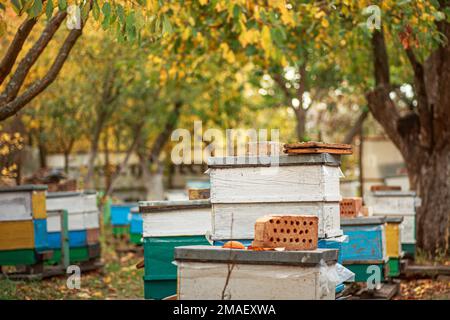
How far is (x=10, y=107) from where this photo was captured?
30.0ft

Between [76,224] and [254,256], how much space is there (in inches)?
339

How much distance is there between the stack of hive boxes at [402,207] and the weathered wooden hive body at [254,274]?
7.74m

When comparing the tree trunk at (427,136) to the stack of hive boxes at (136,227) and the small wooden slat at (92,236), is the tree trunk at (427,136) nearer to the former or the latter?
the stack of hive boxes at (136,227)

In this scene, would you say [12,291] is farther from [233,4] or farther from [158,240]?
[233,4]

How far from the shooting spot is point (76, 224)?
1372cm

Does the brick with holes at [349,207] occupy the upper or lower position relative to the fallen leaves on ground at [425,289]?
upper

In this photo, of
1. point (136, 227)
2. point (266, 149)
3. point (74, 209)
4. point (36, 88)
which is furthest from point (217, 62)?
point (266, 149)

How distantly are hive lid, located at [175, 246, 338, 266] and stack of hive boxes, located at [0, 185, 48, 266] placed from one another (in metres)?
6.28

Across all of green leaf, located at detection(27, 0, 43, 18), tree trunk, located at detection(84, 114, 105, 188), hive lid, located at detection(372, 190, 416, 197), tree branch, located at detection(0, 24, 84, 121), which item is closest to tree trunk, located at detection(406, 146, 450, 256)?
hive lid, located at detection(372, 190, 416, 197)

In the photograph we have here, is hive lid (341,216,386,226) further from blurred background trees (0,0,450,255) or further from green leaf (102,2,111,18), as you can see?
green leaf (102,2,111,18)

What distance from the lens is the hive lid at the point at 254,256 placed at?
216 inches

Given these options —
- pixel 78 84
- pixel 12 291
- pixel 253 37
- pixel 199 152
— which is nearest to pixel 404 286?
pixel 253 37

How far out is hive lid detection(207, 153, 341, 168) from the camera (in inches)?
290

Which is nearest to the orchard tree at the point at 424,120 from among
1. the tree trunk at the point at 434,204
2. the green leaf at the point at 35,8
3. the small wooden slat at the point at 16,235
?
the tree trunk at the point at 434,204
